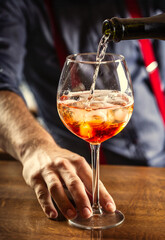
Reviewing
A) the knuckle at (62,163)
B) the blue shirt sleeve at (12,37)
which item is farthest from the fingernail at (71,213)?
the blue shirt sleeve at (12,37)

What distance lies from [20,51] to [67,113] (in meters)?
0.91

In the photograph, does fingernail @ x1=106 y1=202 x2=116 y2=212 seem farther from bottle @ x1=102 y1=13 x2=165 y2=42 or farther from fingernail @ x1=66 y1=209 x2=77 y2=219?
bottle @ x1=102 y1=13 x2=165 y2=42

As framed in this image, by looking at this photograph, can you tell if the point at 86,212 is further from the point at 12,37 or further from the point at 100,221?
the point at 12,37

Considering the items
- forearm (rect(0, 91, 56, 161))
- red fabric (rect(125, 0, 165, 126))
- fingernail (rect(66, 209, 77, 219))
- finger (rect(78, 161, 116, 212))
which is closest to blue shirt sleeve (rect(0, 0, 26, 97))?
forearm (rect(0, 91, 56, 161))

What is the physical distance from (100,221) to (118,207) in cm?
9

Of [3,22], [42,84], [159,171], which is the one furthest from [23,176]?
[3,22]

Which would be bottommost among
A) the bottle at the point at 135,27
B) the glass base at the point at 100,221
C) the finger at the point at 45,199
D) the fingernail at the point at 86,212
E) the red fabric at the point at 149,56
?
the glass base at the point at 100,221

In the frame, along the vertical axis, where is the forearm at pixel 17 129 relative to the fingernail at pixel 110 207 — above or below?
above

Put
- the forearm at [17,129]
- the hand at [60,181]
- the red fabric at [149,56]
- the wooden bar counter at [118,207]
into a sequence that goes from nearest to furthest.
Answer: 1. the wooden bar counter at [118,207]
2. the hand at [60,181]
3. the forearm at [17,129]
4. the red fabric at [149,56]

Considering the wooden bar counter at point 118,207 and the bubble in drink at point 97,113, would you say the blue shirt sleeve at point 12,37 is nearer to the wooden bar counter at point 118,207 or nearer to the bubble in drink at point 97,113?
the wooden bar counter at point 118,207

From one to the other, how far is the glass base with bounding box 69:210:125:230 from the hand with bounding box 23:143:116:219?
0.05 ft

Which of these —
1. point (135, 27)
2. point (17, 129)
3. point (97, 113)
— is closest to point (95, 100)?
point (97, 113)

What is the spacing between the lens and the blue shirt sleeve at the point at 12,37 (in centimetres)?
165

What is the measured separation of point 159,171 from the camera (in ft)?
3.97
